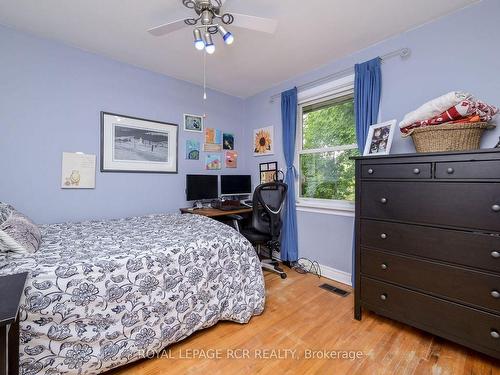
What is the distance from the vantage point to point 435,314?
1500mm

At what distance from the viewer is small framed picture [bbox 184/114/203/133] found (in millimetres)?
3068

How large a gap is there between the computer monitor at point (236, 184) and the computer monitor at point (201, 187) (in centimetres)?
10

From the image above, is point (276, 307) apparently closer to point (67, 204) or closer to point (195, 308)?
point (195, 308)

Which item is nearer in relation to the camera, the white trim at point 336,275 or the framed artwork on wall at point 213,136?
the white trim at point 336,275

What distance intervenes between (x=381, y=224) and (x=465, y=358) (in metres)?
0.90

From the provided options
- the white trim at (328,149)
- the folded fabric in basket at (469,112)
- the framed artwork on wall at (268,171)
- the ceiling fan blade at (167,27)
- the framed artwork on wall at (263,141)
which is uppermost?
the ceiling fan blade at (167,27)

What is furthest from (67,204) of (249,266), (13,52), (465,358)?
(465,358)

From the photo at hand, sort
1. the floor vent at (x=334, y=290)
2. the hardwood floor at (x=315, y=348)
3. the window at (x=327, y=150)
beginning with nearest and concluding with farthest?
the hardwood floor at (x=315, y=348) < the floor vent at (x=334, y=290) < the window at (x=327, y=150)

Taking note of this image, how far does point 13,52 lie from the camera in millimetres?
2016

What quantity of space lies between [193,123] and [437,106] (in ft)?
8.43

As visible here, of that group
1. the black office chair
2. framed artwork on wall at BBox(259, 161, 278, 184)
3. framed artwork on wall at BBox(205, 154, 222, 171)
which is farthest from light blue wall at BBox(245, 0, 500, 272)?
framed artwork on wall at BBox(205, 154, 222, 171)

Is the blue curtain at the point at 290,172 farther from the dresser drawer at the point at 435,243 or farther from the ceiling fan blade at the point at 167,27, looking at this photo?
the ceiling fan blade at the point at 167,27

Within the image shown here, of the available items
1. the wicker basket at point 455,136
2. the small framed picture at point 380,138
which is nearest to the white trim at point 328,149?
the small framed picture at point 380,138

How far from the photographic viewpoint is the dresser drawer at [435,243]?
4.35ft
